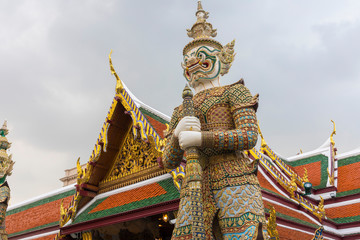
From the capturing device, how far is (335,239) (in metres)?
8.35

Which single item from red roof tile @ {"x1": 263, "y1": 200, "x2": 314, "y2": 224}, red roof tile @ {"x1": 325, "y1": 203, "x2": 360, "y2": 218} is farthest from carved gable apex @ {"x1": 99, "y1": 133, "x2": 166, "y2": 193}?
red roof tile @ {"x1": 325, "y1": 203, "x2": 360, "y2": 218}

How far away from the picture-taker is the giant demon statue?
126 inches

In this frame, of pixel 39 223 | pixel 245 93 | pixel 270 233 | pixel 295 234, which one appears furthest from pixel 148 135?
pixel 39 223

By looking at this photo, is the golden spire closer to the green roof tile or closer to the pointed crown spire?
the pointed crown spire

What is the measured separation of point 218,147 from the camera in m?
3.44

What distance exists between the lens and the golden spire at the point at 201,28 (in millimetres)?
4480

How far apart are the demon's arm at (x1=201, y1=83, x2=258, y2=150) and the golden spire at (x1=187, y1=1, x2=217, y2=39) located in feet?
3.20

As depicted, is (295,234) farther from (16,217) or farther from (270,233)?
(16,217)

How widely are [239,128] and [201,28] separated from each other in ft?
5.28

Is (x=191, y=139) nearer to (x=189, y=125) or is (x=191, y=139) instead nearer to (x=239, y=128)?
(x=189, y=125)

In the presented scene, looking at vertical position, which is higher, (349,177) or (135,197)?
(349,177)

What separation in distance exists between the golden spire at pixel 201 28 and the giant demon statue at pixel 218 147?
15 cm

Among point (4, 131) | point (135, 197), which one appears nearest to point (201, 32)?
point (135, 197)

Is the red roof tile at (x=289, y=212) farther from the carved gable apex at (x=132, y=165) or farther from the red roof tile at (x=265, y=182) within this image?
the carved gable apex at (x=132, y=165)
